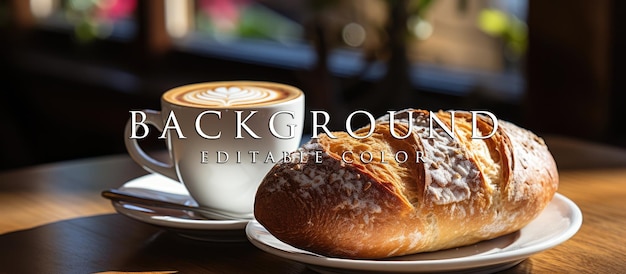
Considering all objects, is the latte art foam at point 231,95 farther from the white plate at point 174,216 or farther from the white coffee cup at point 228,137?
the white plate at point 174,216

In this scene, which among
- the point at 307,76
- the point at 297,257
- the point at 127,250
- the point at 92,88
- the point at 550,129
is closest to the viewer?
the point at 297,257

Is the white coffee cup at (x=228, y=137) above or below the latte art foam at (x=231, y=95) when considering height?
below

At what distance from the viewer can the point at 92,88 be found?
3342 mm

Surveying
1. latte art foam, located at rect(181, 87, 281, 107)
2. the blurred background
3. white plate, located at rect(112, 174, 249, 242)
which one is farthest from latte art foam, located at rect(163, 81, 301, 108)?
the blurred background

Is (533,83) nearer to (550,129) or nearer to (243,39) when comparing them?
(550,129)

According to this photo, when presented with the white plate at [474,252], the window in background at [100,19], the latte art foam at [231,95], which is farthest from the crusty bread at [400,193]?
the window in background at [100,19]

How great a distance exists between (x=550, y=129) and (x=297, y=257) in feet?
4.30

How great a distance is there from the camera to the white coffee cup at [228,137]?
0.98 metres

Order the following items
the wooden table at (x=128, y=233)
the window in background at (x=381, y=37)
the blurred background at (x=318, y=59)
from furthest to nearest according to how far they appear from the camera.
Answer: the window in background at (x=381, y=37) → the blurred background at (x=318, y=59) → the wooden table at (x=128, y=233)

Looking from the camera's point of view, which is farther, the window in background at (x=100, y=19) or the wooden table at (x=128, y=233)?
the window in background at (x=100, y=19)

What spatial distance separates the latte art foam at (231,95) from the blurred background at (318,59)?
1041 millimetres

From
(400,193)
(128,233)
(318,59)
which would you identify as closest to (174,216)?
(128,233)

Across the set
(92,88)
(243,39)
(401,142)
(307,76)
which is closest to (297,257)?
(401,142)

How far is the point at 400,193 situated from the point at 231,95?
29 centimetres
